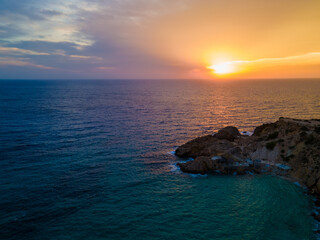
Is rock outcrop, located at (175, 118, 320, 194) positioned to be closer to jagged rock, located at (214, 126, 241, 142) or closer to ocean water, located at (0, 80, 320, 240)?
ocean water, located at (0, 80, 320, 240)

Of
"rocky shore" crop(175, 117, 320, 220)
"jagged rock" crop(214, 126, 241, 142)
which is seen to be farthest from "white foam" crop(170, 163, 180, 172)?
"jagged rock" crop(214, 126, 241, 142)

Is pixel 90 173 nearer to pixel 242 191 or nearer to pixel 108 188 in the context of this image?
pixel 108 188

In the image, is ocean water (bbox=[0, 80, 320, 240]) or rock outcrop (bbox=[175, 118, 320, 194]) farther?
rock outcrop (bbox=[175, 118, 320, 194])

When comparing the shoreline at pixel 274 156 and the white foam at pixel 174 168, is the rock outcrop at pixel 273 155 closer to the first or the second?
the shoreline at pixel 274 156

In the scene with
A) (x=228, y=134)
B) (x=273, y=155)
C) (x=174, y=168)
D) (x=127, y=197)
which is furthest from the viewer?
(x=228, y=134)

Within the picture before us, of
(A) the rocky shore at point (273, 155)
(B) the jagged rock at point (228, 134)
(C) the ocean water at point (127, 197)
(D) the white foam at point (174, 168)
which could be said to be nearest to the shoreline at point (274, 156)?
(A) the rocky shore at point (273, 155)

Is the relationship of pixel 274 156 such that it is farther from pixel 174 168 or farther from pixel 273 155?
pixel 174 168

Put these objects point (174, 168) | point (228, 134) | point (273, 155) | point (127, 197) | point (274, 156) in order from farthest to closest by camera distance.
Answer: point (228, 134) < point (174, 168) < point (273, 155) < point (274, 156) < point (127, 197)

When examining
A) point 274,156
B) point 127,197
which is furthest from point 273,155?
point 127,197
